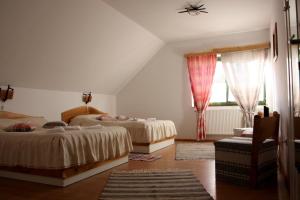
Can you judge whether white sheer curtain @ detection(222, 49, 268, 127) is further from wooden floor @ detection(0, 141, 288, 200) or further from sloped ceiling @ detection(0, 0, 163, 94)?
wooden floor @ detection(0, 141, 288, 200)

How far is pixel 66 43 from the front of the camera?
14.5 feet

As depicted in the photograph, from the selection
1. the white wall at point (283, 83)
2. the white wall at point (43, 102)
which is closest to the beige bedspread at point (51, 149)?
the white wall at point (43, 102)

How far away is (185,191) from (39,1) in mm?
3070

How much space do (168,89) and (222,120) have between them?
1621 millimetres

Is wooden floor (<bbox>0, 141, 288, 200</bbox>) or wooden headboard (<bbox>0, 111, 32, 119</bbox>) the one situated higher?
wooden headboard (<bbox>0, 111, 32, 119</bbox>)

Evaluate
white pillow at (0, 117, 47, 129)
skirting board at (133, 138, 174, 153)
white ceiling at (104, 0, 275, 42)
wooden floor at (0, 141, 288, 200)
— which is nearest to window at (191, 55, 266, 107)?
white ceiling at (104, 0, 275, 42)

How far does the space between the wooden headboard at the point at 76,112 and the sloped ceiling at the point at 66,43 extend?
1.49 feet

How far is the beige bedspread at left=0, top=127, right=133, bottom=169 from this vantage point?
268 cm

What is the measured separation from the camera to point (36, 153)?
109 inches

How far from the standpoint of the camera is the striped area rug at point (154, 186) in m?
2.31

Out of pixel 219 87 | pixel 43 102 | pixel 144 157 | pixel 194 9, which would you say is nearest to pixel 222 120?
pixel 219 87

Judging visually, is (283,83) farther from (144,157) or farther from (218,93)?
(218,93)

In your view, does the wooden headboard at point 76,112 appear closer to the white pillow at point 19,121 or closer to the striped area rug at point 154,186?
the white pillow at point 19,121

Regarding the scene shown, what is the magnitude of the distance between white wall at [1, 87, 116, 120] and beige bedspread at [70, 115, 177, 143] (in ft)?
1.36
